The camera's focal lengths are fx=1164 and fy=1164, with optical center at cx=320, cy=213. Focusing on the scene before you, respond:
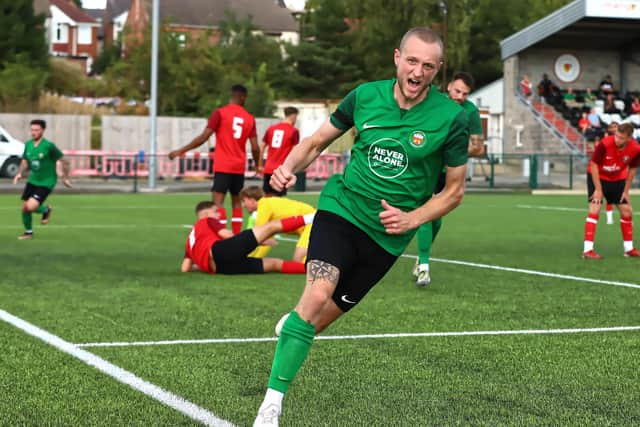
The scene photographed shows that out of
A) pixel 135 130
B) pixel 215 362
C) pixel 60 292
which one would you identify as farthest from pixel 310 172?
pixel 215 362

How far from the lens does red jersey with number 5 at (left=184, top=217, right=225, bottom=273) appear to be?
1202 cm

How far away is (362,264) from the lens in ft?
17.6

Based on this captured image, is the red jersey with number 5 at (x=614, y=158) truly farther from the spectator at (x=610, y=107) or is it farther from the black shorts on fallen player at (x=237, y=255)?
the spectator at (x=610, y=107)

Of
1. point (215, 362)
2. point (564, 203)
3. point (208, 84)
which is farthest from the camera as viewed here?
→ point (208, 84)

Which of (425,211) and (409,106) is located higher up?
(409,106)

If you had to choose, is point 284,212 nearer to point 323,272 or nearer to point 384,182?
point 384,182

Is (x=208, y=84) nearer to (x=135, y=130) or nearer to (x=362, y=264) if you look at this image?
(x=135, y=130)

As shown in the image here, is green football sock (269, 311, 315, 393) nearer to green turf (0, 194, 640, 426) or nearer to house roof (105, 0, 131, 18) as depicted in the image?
green turf (0, 194, 640, 426)

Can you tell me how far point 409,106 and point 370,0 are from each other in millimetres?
71598

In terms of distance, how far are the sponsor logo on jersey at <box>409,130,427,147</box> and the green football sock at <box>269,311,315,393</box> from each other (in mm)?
939

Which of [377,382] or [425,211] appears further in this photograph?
[377,382]

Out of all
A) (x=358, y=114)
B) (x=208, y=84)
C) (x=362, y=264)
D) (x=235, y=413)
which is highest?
(x=208, y=84)

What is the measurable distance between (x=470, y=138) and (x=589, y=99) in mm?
45261

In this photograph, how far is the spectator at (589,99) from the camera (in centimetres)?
5291
